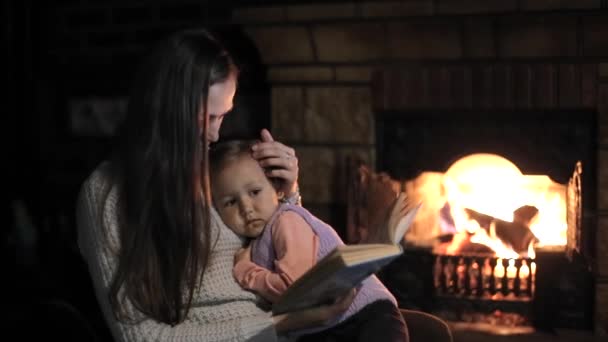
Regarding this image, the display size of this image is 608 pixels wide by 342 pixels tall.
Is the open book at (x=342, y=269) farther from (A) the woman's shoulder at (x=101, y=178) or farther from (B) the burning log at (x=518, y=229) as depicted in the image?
(B) the burning log at (x=518, y=229)

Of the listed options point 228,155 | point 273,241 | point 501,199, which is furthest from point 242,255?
point 501,199

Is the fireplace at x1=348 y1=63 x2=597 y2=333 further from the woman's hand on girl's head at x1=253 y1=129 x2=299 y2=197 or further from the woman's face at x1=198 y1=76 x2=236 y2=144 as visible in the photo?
the woman's face at x1=198 y1=76 x2=236 y2=144

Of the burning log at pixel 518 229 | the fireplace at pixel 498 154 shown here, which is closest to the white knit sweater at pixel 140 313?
the fireplace at pixel 498 154

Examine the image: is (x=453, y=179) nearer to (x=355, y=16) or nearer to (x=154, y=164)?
(x=355, y=16)

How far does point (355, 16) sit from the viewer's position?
2320 millimetres

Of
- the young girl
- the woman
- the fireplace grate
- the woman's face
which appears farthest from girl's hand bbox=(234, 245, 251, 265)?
the fireplace grate

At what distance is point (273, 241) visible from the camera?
4.53 ft

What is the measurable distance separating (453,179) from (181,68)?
56.3 inches

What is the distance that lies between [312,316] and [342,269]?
205 millimetres

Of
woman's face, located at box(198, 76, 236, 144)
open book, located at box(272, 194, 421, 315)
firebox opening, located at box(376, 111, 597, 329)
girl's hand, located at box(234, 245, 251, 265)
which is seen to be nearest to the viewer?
open book, located at box(272, 194, 421, 315)

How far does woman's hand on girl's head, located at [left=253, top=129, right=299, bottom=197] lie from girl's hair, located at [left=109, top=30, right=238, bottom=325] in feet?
0.49

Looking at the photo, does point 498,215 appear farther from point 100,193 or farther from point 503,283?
point 100,193

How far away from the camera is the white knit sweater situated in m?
1.24

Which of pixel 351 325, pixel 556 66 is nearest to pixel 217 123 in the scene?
pixel 351 325
